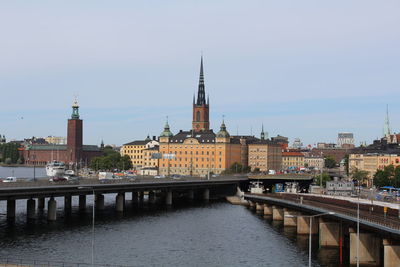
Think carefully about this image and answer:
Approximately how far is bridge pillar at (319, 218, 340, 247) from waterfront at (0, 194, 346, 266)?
157 centimetres

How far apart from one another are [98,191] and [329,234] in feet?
183

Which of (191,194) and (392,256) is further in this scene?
(191,194)

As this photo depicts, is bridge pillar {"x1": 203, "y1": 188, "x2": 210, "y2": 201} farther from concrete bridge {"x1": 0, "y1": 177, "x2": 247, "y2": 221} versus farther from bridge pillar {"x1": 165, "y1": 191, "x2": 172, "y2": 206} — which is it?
bridge pillar {"x1": 165, "y1": 191, "x2": 172, "y2": 206}

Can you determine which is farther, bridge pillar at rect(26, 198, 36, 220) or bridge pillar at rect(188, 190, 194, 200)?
bridge pillar at rect(188, 190, 194, 200)

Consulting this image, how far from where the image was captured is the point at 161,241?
8956 centimetres

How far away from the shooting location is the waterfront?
7512 cm

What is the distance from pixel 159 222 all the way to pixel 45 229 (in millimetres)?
22077

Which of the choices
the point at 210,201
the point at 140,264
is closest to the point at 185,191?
the point at 210,201

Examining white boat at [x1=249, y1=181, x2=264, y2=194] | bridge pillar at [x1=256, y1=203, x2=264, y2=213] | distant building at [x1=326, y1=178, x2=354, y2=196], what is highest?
distant building at [x1=326, y1=178, x2=354, y2=196]

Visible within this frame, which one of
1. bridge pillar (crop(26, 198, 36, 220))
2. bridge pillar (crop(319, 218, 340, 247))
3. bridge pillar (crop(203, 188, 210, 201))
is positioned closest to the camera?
bridge pillar (crop(319, 218, 340, 247))

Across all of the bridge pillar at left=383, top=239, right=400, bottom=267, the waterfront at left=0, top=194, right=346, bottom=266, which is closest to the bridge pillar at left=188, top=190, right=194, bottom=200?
the waterfront at left=0, top=194, right=346, bottom=266

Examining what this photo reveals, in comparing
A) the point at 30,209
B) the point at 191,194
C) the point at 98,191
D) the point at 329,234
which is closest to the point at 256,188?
the point at 191,194

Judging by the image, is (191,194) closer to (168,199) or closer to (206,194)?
(206,194)

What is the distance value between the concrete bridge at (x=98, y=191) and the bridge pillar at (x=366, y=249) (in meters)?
47.2
